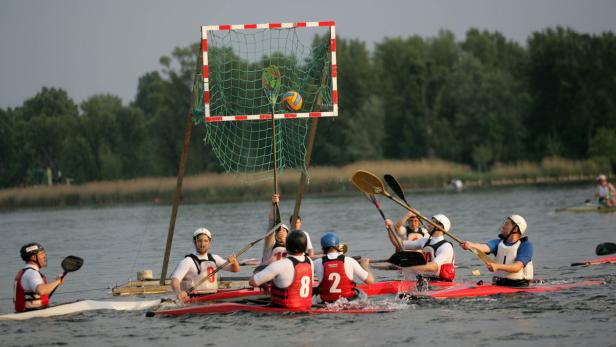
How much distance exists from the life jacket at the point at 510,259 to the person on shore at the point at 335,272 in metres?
2.33

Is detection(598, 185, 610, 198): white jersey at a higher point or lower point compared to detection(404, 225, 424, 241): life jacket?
higher

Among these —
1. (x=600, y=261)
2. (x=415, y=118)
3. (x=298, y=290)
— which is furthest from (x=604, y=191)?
(x=415, y=118)

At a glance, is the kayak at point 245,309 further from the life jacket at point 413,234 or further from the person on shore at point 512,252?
the life jacket at point 413,234

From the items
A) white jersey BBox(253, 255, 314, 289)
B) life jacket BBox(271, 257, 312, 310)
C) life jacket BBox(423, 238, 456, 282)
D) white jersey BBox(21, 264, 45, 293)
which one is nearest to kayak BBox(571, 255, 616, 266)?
life jacket BBox(423, 238, 456, 282)

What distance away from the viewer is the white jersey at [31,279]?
13711 millimetres

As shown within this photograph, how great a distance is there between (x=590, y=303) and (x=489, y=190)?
4312cm

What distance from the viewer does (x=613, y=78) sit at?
7175 centimetres

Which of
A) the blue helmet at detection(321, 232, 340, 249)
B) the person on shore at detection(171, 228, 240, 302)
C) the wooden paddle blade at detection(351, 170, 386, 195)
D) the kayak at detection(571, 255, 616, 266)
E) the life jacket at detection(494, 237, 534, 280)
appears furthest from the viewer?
the kayak at detection(571, 255, 616, 266)

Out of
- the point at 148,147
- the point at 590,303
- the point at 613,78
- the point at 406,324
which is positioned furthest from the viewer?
the point at 148,147

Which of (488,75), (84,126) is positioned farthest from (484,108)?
(84,126)

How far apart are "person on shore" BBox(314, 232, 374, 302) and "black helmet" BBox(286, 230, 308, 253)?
0.44 metres

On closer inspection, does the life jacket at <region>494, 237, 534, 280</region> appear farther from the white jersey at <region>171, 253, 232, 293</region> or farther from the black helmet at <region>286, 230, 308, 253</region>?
the white jersey at <region>171, 253, 232, 293</region>

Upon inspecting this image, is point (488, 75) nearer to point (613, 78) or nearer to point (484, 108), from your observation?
point (484, 108)

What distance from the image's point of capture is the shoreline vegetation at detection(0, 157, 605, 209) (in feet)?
166
